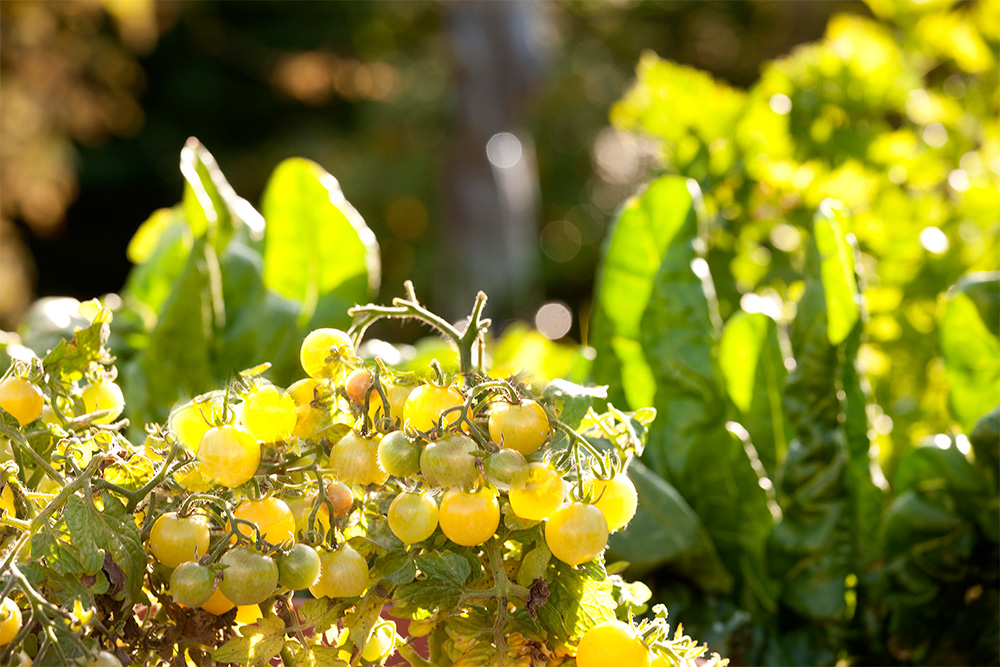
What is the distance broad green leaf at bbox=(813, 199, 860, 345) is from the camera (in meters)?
0.55

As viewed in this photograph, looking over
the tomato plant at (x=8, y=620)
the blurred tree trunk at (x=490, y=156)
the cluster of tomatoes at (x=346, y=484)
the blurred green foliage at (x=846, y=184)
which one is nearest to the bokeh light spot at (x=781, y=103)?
the blurred green foliage at (x=846, y=184)

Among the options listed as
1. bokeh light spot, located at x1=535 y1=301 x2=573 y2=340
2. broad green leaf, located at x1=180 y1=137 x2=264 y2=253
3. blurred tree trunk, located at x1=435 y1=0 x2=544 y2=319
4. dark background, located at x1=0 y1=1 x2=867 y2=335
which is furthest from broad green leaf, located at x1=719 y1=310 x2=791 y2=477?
dark background, located at x1=0 y1=1 x2=867 y2=335

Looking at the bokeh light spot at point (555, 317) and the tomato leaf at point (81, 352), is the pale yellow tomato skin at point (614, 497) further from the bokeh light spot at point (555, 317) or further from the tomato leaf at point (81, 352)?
the bokeh light spot at point (555, 317)

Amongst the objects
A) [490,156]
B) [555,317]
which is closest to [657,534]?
[555,317]

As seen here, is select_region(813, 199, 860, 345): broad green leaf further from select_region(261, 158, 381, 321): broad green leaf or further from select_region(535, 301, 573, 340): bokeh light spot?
select_region(535, 301, 573, 340): bokeh light spot

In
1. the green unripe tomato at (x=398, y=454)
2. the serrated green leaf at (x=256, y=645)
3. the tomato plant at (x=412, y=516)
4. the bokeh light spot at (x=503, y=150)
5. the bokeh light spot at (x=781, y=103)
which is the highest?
the green unripe tomato at (x=398, y=454)

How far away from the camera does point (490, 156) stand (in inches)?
218

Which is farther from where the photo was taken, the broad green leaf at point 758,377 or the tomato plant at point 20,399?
the broad green leaf at point 758,377

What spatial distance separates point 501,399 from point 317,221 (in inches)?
16.3

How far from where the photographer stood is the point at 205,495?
0.30 m

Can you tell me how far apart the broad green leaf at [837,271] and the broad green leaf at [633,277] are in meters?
0.10

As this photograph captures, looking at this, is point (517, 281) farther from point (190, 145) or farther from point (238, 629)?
point (238, 629)

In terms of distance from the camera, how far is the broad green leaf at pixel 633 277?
0.63 meters

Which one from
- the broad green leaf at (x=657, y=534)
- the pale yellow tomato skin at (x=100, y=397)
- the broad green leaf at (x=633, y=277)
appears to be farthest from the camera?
the broad green leaf at (x=633, y=277)
